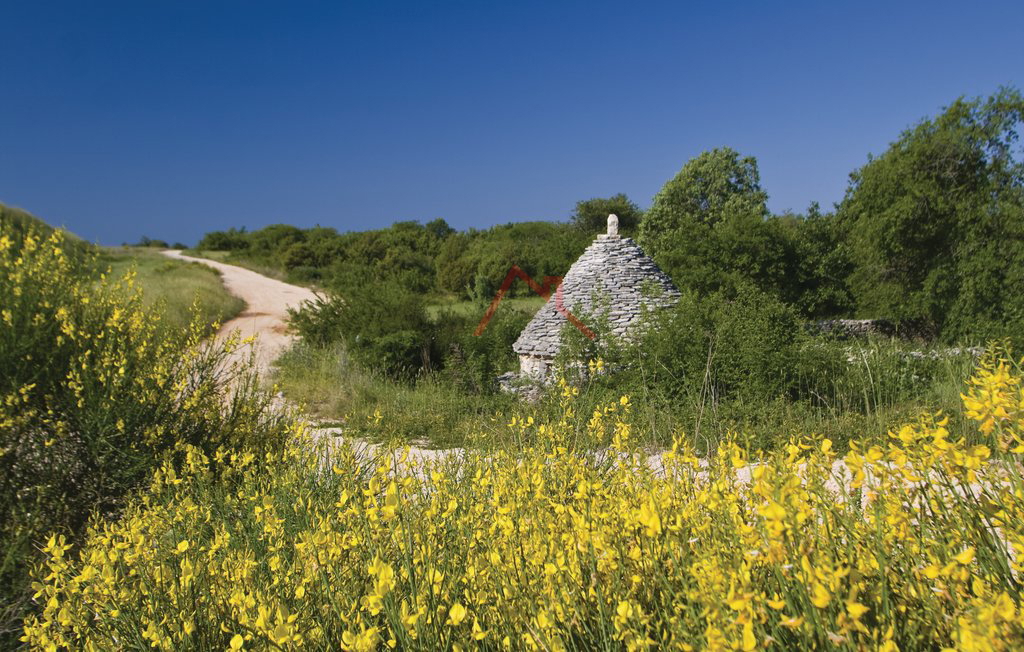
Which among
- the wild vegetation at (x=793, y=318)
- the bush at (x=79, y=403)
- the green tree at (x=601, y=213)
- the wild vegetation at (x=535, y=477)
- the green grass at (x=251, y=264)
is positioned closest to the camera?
the wild vegetation at (x=535, y=477)

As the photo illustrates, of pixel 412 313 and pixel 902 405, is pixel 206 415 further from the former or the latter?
pixel 412 313

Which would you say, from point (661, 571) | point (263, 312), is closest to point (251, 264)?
point (263, 312)

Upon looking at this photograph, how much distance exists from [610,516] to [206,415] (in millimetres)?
4476

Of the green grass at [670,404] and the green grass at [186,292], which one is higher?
the green grass at [186,292]

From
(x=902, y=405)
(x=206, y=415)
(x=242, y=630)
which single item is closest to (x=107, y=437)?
(x=206, y=415)

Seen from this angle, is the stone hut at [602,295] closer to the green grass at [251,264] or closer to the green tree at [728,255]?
the green tree at [728,255]

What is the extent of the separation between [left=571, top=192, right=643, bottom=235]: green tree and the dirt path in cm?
2351

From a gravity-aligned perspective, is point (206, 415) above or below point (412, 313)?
below

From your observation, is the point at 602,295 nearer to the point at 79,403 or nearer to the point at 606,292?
the point at 606,292

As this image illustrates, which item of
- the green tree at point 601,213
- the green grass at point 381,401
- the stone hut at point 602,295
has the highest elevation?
the green tree at point 601,213

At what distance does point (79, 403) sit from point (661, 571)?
4477 millimetres

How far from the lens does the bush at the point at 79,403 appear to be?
415 cm

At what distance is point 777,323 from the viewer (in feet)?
32.0

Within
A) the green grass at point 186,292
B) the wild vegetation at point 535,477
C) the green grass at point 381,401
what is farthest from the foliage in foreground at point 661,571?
the green grass at point 186,292
